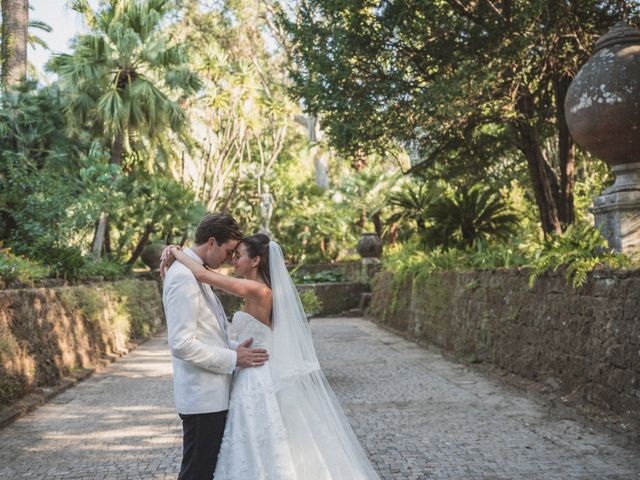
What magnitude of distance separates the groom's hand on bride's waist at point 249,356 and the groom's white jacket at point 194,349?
0.33 feet

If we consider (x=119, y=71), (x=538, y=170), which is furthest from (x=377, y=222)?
(x=538, y=170)

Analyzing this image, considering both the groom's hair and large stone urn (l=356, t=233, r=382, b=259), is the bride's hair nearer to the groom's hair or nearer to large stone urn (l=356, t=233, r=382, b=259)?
the groom's hair

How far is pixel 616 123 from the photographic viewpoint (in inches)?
273

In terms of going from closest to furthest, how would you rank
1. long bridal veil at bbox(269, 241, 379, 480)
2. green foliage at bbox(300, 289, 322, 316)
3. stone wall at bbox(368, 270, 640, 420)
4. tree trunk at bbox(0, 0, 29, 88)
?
1. long bridal veil at bbox(269, 241, 379, 480)
2. stone wall at bbox(368, 270, 640, 420)
3. green foliage at bbox(300, 289, 322, 316)
4. tree trunk at bbox(0, 0, 29, 88)

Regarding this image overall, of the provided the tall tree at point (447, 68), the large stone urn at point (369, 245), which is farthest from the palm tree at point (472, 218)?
the large stone urn at point (369, 245)

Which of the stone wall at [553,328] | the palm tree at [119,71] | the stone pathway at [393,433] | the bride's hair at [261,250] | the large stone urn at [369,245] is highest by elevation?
the palm tree at [119,71]

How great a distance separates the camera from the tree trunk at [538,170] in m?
12.3

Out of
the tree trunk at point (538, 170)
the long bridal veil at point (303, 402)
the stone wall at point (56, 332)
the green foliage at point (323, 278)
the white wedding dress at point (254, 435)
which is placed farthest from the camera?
the green foliage at point (323, 278)

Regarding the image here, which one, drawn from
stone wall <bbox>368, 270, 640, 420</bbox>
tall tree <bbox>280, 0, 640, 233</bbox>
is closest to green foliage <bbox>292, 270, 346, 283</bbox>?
tall tree <bbox>280, 0, 640, 233</bbox>

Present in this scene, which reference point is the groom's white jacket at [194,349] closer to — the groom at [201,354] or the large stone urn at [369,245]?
the groom at [201,354]

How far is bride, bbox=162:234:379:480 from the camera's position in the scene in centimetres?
324

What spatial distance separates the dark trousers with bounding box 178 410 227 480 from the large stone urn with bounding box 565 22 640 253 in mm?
5018

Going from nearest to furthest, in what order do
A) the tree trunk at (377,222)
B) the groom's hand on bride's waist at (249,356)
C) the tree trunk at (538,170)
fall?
1. the groom's hand on bride's waist at (249,356)
2. the tree trunk at (538,170)
3. the tree trunk at (377,222)

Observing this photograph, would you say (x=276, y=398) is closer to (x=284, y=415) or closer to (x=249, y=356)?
(x=284, y=415)
